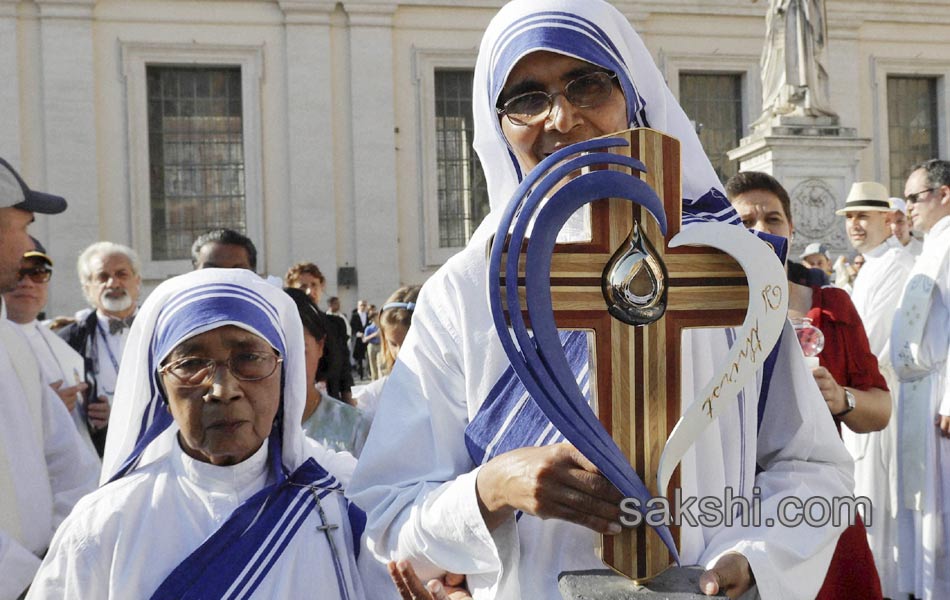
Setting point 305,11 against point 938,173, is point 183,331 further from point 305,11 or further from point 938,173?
point 305,11

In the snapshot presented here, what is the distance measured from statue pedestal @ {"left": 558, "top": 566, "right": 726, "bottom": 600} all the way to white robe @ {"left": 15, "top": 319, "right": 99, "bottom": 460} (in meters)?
3.82

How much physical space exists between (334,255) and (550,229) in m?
18.3

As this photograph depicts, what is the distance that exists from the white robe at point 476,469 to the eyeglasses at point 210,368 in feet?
2.40

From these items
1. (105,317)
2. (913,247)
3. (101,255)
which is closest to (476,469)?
(105,317)

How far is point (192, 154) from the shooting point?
19.7 metres

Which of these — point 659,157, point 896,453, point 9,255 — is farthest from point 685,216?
point 896,453

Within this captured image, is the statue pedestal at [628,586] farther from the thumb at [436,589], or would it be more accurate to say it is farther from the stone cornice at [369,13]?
the stone cornice at [369,13]

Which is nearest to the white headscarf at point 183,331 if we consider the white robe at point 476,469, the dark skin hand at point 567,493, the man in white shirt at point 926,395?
the white robe at point 476,469

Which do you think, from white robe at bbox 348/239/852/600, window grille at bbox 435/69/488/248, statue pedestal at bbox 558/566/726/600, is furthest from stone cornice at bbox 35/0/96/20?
statue pedestal at bbox 558/566/726/600

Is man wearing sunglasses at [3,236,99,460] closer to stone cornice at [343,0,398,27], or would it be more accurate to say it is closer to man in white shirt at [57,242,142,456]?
man in white shirt at [57,242,142,456]

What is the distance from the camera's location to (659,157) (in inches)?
54.9

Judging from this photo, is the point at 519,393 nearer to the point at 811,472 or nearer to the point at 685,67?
the point at 811,472

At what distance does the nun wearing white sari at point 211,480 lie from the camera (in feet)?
7.29

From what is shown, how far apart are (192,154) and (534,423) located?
1923 centimetres
